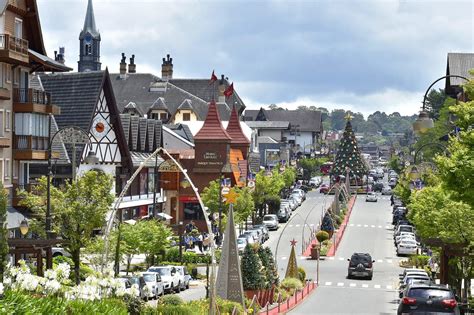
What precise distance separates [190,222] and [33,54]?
40287 mm

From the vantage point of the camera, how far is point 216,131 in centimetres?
9706

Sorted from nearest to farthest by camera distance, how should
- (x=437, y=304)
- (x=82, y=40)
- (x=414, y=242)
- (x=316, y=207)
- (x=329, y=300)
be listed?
1. (x=437, y=304)
2. (x=329, y=300)
3. (x=414, y=242)
4. (x=316, y=207)
5. (x=82, y=40)

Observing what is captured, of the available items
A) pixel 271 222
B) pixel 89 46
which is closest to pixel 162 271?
pixel 271 222

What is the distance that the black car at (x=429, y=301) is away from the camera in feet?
96.0

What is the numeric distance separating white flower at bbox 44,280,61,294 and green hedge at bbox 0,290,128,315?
147 centimetres

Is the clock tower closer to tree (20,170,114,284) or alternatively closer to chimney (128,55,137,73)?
chimney (128,55,137,73)

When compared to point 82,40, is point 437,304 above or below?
below

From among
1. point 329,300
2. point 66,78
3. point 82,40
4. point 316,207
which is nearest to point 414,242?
point 66,78

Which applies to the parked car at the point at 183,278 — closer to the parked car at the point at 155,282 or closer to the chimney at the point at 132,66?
the parked car at the point at 155,282

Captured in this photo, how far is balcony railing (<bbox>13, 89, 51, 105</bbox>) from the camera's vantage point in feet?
174

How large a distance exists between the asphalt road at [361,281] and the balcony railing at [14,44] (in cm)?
1731

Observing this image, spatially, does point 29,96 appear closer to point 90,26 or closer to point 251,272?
point 251,272

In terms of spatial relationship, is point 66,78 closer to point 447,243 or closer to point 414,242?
point 414,242

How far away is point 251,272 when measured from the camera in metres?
41.3
